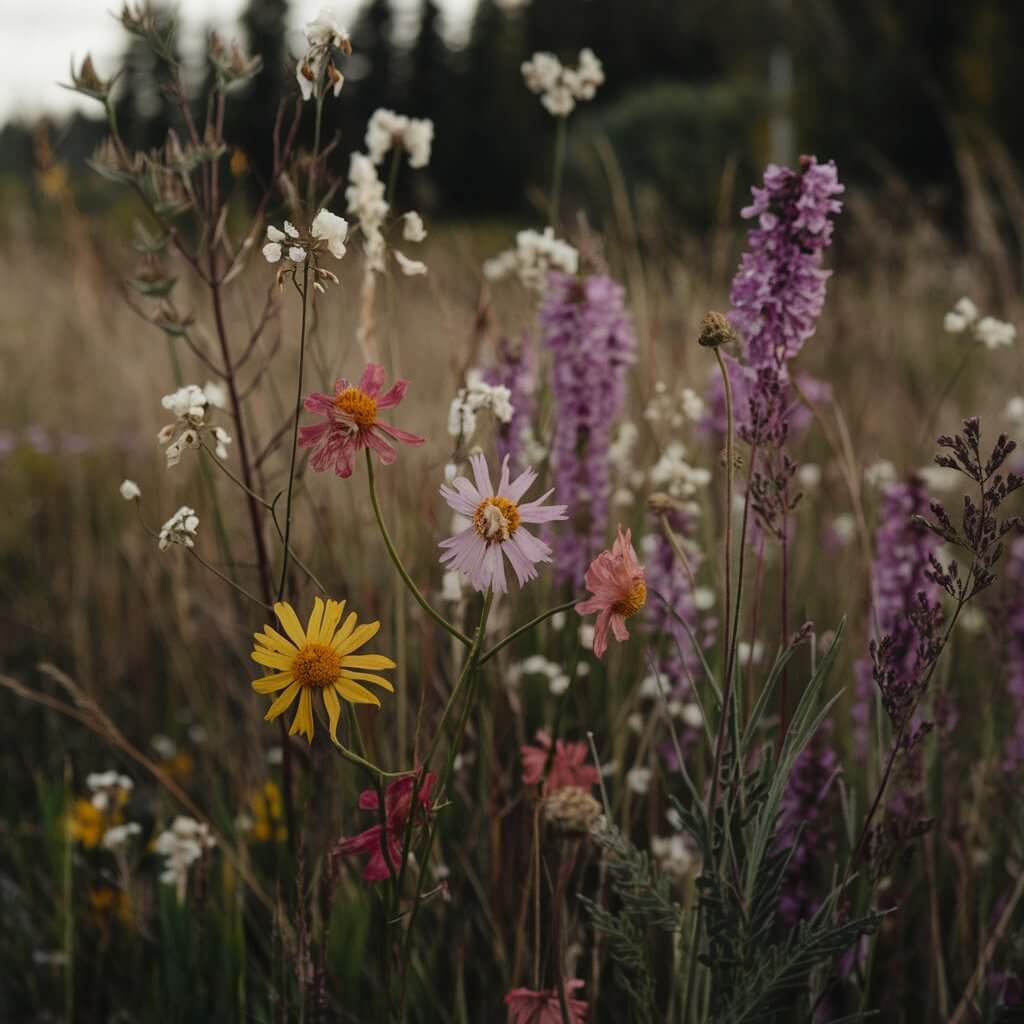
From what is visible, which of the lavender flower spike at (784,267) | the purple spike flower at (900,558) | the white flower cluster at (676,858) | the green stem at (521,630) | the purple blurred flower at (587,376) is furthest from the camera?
the purple blurred flower at (587,376)

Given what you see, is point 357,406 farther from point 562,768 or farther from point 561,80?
point 561,80

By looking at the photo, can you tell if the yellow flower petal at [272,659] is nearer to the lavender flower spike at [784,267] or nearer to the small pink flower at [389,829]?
the small pink flower at [389,829]

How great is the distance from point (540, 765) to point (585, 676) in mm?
600

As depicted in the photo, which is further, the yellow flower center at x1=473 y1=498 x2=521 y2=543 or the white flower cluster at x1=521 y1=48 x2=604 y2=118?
the white flower cluster at x1=521 y1=48 x2=604 y2=118

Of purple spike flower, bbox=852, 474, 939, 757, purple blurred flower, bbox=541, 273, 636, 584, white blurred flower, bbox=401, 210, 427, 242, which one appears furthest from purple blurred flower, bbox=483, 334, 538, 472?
purple spike flower, bbox=852, 474, 939, 757

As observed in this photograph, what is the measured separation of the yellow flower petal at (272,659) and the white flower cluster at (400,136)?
883 mm

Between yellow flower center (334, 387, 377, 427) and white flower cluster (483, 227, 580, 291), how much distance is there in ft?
2.46

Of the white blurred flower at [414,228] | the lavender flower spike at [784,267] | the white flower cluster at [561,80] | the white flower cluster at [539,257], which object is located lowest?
the lavender flower spike at [784,267]

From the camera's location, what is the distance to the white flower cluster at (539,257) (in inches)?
63.1

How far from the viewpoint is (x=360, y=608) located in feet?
6.19

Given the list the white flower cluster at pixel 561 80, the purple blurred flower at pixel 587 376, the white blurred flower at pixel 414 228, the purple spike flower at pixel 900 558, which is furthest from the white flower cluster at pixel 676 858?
the white flower cluster at pixel 561 80

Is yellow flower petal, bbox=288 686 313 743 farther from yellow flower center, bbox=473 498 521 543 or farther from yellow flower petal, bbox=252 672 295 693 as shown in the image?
yellow flower center, bbox=473 498 521 543

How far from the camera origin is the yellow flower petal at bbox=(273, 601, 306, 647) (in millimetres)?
824

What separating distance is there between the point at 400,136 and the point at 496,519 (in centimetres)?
89
